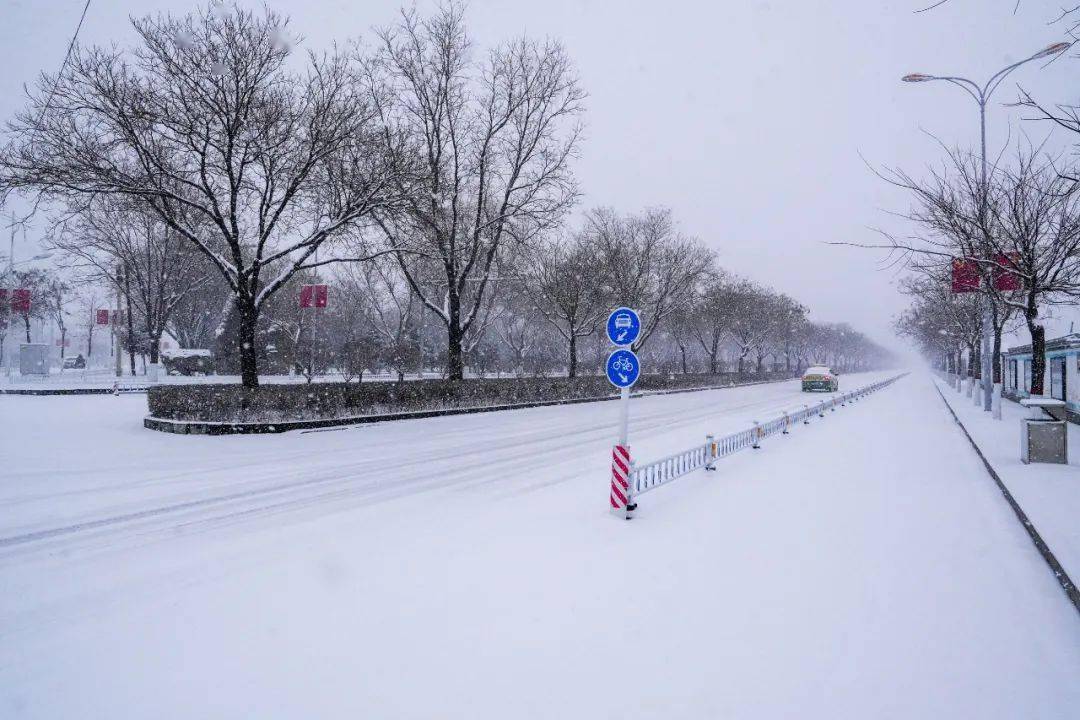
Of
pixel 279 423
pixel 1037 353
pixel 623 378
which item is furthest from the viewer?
pixel 279 423

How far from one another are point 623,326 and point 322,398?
12880 millimetres

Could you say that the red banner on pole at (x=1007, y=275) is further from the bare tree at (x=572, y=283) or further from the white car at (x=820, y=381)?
the white car at (x=820, y=381)

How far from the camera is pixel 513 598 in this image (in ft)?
17.4

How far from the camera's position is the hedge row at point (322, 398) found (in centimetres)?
1588

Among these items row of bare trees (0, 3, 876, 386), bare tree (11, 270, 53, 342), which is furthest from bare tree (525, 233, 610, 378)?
bare tree (11, 270, 53, 342)

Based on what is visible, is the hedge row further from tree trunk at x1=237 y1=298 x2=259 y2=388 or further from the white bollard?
the white bollard

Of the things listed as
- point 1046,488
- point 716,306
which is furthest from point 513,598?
point 716,306

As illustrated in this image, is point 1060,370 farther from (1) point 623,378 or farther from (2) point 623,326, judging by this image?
(1) point 623,378

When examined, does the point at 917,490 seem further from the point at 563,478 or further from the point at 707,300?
the point at 707,300

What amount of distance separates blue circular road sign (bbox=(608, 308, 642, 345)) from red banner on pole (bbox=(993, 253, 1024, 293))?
11702 millimetres

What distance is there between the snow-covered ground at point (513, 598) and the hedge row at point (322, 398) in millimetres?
4871

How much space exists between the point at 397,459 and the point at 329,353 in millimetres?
43525

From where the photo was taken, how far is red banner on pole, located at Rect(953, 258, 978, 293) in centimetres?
→ 1585

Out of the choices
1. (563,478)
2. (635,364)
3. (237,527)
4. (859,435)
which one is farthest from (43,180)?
(859,435)
